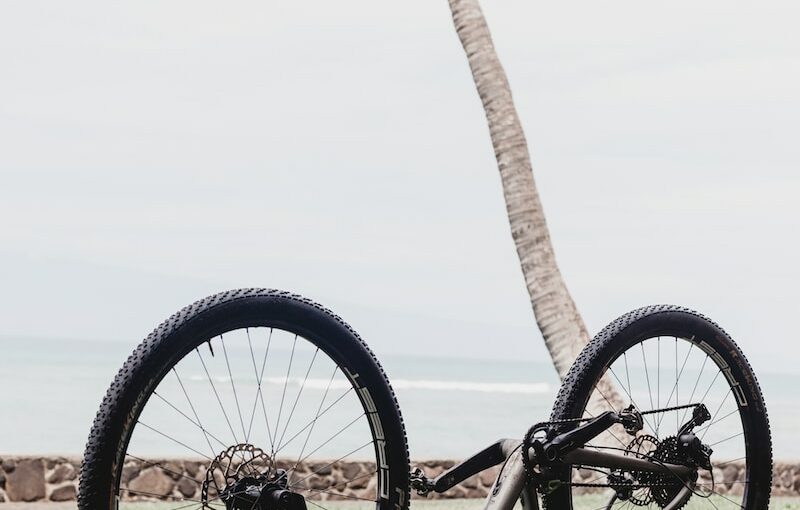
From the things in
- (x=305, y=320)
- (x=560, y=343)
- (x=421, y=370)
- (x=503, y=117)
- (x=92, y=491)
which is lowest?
(x=92, y=491)

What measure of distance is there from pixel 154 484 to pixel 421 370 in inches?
2289

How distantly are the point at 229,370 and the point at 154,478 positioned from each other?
311 inches

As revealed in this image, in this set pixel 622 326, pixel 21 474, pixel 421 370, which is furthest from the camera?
pixel 421 370

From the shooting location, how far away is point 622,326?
4.20m

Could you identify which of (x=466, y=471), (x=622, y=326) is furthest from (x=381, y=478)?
(x=622, y=326)

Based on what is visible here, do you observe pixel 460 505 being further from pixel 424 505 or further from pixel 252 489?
pixel 252 489

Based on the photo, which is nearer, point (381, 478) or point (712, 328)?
point (381, 478)

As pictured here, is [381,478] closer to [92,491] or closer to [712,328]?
[92,491]

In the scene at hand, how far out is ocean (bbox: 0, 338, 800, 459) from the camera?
128ft

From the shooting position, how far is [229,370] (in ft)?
9.22

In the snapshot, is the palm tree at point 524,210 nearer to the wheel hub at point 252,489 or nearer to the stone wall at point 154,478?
the stone wall at point 154,478

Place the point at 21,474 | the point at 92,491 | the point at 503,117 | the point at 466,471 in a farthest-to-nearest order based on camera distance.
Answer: the point at 503,117
the point at 21,474
the point at 466,471
the point at 92,491

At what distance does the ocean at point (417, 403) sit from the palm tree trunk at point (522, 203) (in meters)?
22.6

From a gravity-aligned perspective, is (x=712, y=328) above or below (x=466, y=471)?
above
